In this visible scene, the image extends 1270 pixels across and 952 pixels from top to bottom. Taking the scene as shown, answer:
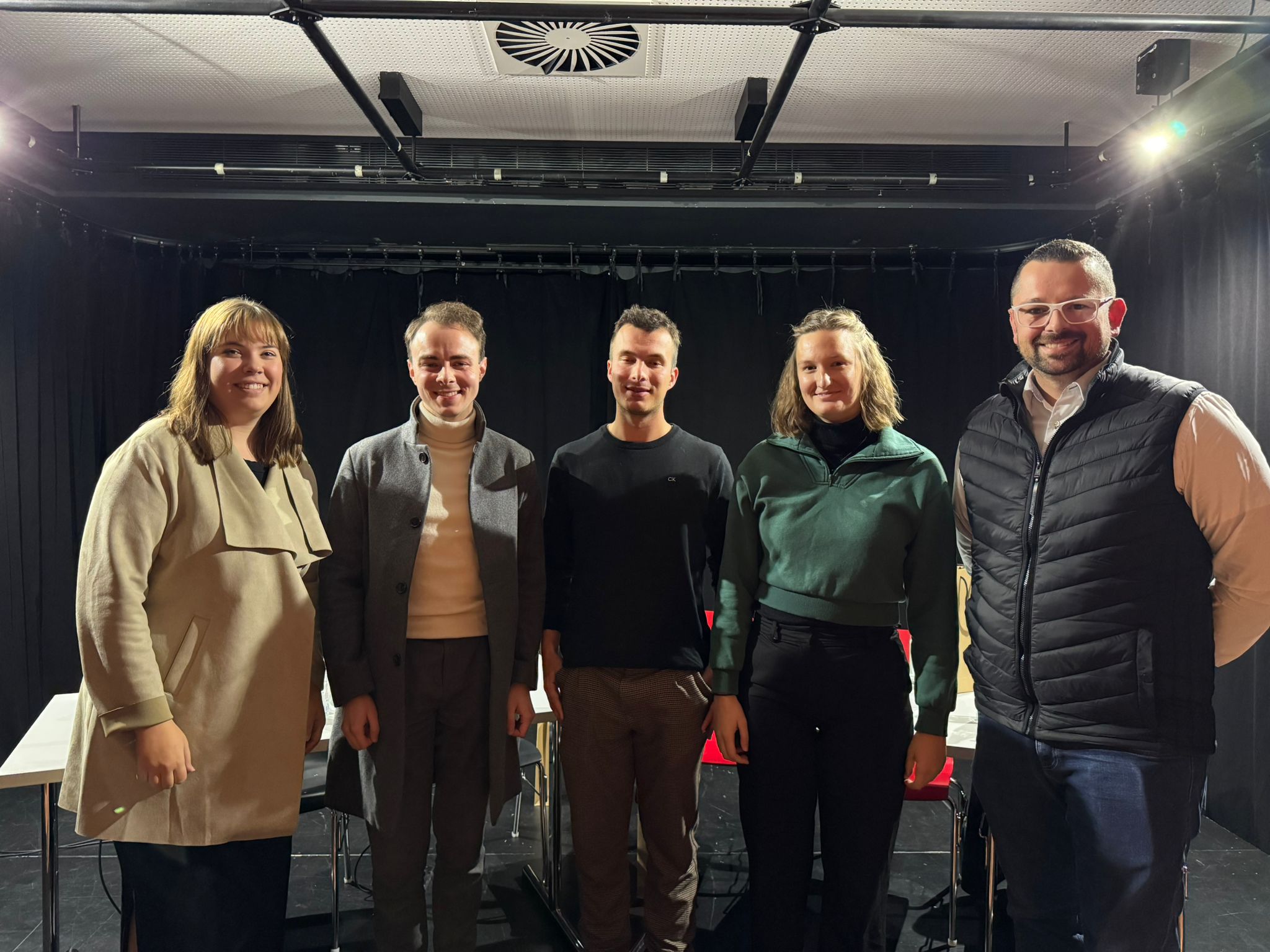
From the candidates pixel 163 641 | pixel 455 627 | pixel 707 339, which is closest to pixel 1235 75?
pixel 707 339

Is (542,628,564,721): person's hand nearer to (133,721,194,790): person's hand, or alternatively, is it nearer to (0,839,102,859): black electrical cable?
(133,721,194,790): person's hand

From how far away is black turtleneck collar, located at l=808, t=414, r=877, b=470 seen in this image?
1826 mm

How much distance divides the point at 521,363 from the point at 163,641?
329 centimetres

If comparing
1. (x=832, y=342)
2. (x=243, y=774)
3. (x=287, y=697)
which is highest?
(x=832, y=342)

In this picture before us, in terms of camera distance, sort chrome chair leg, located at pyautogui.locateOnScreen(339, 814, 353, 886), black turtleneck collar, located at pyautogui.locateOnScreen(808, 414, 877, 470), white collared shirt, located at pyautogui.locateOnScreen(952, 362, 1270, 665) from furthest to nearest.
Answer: chrome chair leg, located at pyautogui.locateOnScreen(339, 814, 353, 886) < black turtleneck collar, located at pyautogui.locateOnScreen(808, 414, 877, 470) < white collared shirt, located at pyautogui.locateOnScreen(952, 362, 1270, 665)

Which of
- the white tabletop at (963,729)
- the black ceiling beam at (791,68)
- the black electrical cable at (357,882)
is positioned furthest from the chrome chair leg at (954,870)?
the black ceiling beam at (791,68)

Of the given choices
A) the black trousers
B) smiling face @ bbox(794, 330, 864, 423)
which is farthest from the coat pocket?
smiling face @ bbox(794, 330, 864, 423)

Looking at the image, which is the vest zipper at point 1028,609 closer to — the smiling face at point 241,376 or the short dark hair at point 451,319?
the short dark hair at point 451,319

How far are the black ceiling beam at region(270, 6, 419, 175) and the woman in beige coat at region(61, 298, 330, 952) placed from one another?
98 cm

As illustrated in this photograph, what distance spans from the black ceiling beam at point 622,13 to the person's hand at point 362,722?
165 centimetres

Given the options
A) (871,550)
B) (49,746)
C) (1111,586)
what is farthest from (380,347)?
(1111,586)

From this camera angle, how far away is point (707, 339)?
15.3 ft

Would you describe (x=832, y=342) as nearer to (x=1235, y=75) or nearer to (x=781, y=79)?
(x=781, y=79)

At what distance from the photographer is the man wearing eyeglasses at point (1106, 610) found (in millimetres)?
1453
